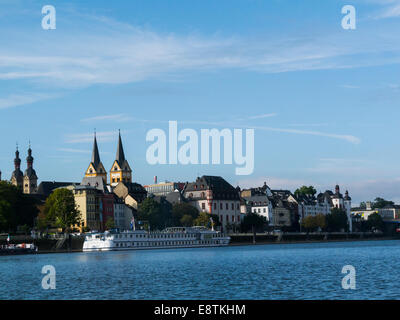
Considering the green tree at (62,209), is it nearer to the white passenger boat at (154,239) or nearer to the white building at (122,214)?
the white passenger boat at (154,239)

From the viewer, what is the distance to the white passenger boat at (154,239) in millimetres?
133975

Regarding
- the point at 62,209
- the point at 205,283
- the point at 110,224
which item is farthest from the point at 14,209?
the point at 205,283

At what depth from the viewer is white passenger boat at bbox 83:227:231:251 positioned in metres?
134

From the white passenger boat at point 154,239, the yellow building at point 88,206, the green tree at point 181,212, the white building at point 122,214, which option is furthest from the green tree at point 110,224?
the green tree at point 181,212

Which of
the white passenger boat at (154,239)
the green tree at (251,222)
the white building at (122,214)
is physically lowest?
the white passenger boat at (154,239)

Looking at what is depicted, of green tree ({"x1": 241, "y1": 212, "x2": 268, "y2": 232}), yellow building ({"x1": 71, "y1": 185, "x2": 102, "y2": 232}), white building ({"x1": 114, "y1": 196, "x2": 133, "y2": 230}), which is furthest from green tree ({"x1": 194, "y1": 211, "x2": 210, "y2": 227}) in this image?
yellow building ({"x1": 71, "y1": 185, "x2": 102, "y2": 232})

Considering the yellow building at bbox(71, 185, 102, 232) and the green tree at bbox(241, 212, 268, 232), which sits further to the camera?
the green tree at bbox(241, 212, 268, 232)

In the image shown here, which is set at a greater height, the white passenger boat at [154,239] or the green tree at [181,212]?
the green tree at [181,212]

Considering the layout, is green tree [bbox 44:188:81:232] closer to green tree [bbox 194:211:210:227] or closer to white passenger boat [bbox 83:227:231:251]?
white passenger boat [bbox 83:227:231:251]

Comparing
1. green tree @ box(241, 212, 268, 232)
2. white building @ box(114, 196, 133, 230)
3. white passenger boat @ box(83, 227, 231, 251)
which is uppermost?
white building @ box(114, 196, 133, 230)

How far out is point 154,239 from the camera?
146500 millimetres

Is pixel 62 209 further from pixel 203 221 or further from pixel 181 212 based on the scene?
pixel 181 212
